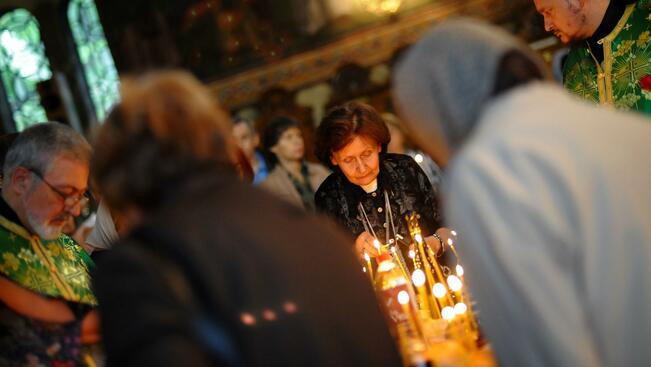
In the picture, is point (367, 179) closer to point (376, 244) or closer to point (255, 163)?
point (376, 244)

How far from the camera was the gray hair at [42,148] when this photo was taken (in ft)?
9.45

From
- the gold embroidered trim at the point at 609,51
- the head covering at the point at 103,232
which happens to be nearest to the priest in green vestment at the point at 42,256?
the head covering at the point at 103,232

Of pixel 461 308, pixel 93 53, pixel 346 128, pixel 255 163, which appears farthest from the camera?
pixel 93 53

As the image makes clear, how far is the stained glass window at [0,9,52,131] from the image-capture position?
38.6 ft

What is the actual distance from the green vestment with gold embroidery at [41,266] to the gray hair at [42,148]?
0.25 meters

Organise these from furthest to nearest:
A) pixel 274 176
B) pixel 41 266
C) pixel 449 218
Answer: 1. pixel 274 176
2. pixel 41 266
3. pixel 449 218

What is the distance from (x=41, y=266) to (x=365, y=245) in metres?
1.51

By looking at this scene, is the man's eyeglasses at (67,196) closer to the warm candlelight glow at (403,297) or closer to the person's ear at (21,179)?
the person's ear at (21,179)

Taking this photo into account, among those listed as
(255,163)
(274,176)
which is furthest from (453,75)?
(255,163)

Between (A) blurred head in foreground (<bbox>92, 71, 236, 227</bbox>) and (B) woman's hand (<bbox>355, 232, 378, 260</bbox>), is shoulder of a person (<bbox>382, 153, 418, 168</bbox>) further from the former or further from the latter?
(A) blurred head in foreground (<bbox>92, 71, 236, 227</bbox>)

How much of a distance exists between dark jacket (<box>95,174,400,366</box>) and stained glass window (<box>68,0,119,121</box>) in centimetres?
1059

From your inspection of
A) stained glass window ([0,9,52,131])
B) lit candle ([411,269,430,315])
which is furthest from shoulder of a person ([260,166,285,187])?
stained glass window ([0,9,52,131])

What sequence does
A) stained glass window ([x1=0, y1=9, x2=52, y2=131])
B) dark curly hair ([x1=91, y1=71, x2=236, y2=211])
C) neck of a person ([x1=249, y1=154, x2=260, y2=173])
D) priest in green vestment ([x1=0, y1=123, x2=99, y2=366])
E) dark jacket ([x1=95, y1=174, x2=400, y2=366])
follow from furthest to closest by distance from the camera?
stained glass window ([x1=0, y1=9, x2=52, y2=131])
neck of a person ([x1=249, y1=154, x2=260, y2=173])
priest in green vestment ([x1=0, y1=123, x2=99, y2=366])
dark curly hair ([x1=91, y1=71, x2=236, y2=211])
dark jacket ([x1=95, y1=174, x2=400, y2=366])

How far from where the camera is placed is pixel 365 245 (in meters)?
3.60
